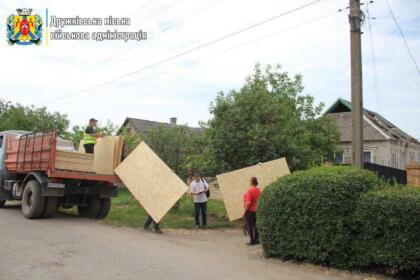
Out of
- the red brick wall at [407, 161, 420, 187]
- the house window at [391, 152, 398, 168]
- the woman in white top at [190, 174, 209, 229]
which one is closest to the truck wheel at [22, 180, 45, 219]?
the woman in white top at [190, 174, 209, 229]

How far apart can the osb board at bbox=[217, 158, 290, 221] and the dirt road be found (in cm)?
87

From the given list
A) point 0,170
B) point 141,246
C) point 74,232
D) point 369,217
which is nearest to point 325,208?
point 369,217

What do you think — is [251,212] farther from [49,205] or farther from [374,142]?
[374,142]

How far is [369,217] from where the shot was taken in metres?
6.93

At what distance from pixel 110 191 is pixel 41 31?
8887 millimetres

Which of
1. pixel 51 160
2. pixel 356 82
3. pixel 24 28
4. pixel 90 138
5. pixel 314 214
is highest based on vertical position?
pixel 24 28

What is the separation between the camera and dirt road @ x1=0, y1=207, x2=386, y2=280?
6.62 meters

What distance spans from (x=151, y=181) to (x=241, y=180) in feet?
7.59

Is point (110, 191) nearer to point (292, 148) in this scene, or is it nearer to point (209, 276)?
point (292, 148)

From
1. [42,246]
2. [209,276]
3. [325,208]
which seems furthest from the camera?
[42,246]

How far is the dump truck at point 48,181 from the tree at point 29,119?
17.1 m

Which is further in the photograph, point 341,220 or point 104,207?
point 104,207

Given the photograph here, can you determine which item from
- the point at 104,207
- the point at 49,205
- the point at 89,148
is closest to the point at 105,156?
the point at 89,148

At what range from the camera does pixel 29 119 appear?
31266mm
